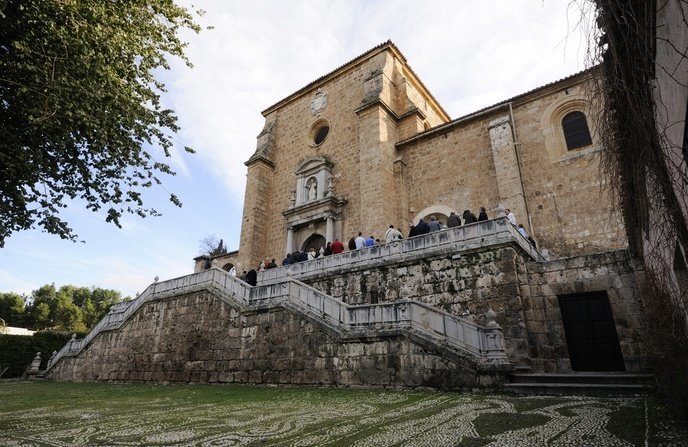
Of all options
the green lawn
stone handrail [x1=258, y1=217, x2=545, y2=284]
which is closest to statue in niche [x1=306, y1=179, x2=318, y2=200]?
stone handrail [x1=258, y1=217, x2=545, y2=284]

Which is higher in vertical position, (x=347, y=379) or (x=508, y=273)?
(x=508, y=273)

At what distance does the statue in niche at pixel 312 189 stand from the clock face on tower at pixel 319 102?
484 centimetres

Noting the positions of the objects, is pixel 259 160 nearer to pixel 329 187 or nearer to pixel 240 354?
pixel 329 187

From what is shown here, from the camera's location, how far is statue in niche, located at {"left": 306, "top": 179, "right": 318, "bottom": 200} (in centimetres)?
2002

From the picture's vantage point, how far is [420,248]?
1091cm

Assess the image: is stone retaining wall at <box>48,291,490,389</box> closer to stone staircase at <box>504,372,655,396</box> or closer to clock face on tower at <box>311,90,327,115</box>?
stone staircase at <box>504,372,655,396</box>

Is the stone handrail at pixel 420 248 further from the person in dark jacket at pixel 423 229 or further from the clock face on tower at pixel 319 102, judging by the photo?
the clock face on tower at pixel 319 102

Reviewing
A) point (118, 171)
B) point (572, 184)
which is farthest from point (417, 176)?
point (118, 171)

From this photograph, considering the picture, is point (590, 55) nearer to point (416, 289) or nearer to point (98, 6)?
point (98, 6)

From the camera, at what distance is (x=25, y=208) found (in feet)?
24.1

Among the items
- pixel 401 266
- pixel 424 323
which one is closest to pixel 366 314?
pixel 424 323

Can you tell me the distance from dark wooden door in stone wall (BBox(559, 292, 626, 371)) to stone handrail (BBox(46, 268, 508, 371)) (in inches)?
118

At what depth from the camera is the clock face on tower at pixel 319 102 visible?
2229 cm

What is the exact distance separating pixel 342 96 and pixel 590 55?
66.2 feet
